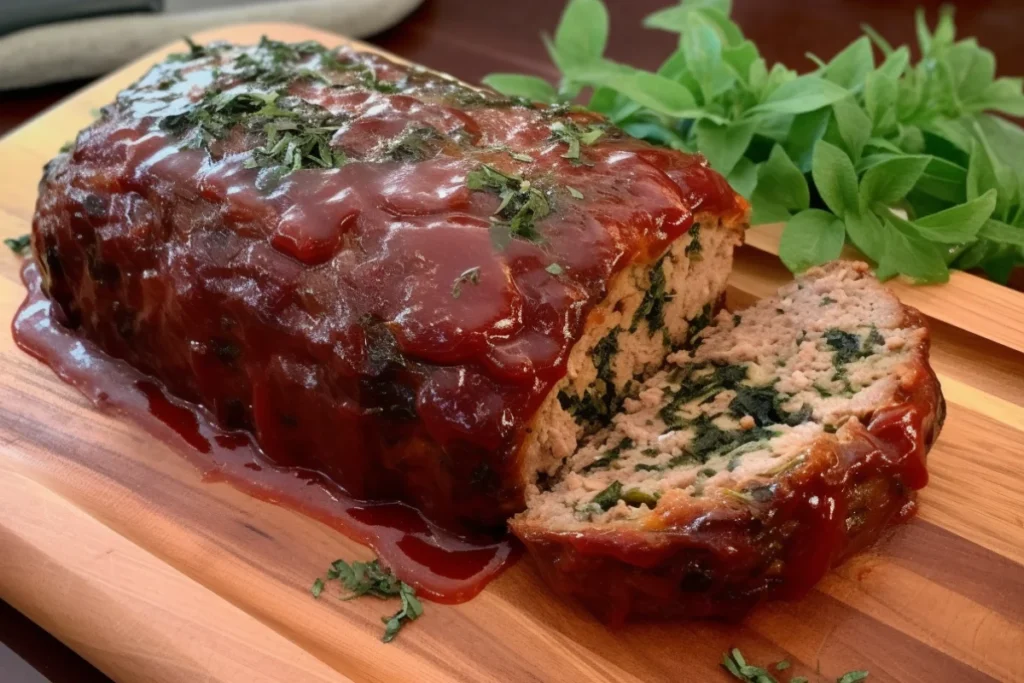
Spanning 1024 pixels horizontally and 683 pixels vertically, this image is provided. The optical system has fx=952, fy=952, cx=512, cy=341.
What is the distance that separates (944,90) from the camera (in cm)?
452

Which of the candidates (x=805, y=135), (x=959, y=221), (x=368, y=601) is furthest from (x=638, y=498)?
(x=805, y=135)

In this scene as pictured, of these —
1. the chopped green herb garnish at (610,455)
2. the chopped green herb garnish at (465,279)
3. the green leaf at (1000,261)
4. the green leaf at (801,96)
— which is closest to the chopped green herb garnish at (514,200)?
the chopped green herb garnish at (465,279)

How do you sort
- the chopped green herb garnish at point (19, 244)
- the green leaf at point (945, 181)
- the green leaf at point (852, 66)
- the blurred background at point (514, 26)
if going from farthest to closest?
the blurred background at point (514, 26), the green leaf at point (852, 66), the chopped green herb garnish at point (19, 244), the green leaf at point (945, 181)

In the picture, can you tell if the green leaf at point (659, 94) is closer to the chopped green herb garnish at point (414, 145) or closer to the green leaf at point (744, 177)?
the green leaf at point (744, 177)

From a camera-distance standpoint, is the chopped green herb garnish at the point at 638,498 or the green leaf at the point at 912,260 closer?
the chopped green herb garnish at the point at 638,498

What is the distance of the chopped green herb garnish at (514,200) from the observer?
9.55 ft

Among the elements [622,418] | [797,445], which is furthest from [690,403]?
[797,445]

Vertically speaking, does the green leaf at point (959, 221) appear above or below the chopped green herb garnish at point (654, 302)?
above

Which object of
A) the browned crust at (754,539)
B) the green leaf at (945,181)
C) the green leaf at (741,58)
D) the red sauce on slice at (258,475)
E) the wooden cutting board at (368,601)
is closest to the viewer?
the browned crust at (754,539)

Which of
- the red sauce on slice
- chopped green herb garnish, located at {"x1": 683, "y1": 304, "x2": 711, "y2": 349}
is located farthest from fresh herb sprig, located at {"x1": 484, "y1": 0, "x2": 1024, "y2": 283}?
the red sauce on slice

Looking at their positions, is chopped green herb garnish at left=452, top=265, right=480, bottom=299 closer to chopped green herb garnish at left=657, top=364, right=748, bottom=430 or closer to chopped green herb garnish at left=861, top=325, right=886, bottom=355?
chopped green herb garnish at left=657, top=364, right=748, bottom=430

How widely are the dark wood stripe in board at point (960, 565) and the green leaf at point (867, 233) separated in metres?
1.18

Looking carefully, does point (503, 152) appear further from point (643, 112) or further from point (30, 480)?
point (30, 480)

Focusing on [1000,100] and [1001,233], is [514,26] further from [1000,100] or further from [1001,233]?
[1001,233]
